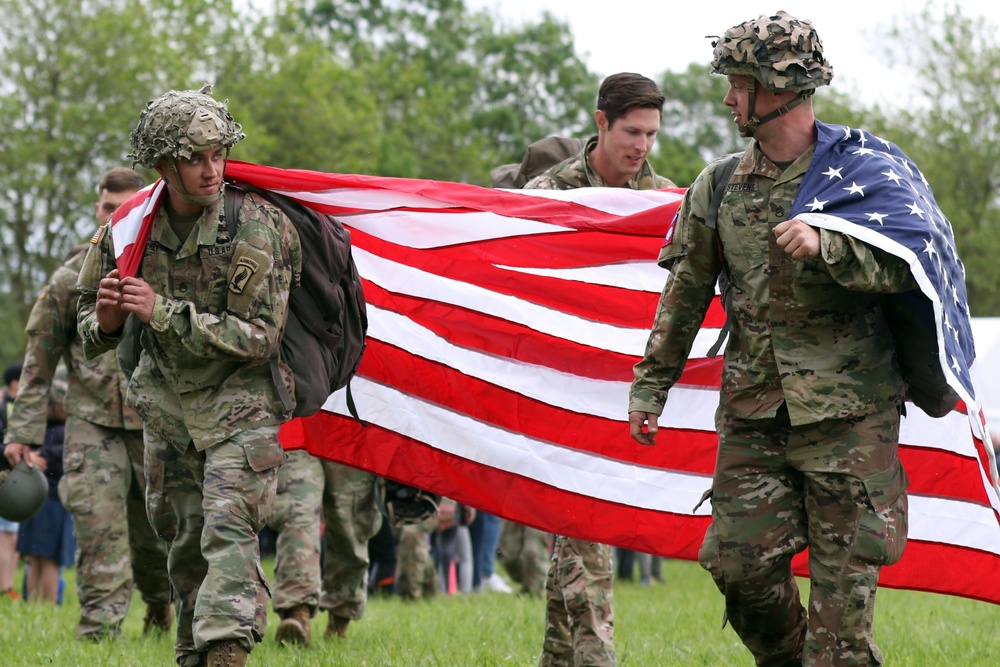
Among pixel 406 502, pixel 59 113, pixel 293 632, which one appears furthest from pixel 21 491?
pixel 59 113

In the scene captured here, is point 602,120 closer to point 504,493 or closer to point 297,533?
point 504,493

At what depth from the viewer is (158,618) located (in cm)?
871

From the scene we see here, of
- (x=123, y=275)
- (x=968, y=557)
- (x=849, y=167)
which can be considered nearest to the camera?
(x=849, y=167)

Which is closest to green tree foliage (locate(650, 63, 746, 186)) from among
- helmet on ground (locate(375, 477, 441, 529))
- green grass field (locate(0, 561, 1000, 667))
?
green grass field (locate(0, 561, 1000, 667))

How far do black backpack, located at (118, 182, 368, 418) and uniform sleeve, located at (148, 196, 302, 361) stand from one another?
0.14m

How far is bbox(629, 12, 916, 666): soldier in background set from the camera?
5109 mm

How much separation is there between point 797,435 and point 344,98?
38668 mm

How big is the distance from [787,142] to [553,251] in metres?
2.21

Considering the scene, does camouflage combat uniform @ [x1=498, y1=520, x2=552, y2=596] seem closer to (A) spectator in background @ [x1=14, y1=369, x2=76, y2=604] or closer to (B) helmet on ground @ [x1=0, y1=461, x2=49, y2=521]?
(A) spectator in background @ [x1=14, y1=369, x2=76, y2=604]

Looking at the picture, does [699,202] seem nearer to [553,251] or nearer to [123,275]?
[553,251]

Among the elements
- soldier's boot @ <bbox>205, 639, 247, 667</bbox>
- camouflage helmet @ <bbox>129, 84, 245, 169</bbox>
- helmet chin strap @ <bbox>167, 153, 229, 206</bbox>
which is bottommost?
soldier's boot @ <bbox>205, 639, 247, 667</bbox>

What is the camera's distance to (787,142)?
5316 millimetres

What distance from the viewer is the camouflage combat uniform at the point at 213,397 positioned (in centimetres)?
566

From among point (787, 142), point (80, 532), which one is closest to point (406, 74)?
point (80, 532)
